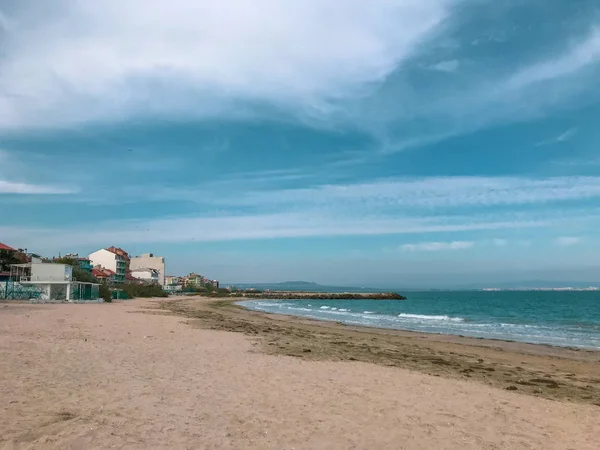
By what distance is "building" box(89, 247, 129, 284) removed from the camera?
116375 millimetres

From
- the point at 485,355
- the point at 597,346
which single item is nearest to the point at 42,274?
the point at 485,355

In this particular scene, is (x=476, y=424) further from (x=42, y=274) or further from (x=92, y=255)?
(x=92, y=255)

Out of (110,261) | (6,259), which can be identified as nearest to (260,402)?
(6,259)

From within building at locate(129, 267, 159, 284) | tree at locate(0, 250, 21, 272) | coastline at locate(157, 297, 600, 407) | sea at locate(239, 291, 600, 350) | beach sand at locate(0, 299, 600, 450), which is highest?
tree at locate(0, 250, 21, 272)

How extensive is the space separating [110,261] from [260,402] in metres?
118

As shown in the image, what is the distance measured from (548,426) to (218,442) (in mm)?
5400

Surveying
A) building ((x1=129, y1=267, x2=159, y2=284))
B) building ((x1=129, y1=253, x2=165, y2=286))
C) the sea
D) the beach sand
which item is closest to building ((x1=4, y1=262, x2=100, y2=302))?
the sea

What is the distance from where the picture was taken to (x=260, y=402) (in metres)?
8.05

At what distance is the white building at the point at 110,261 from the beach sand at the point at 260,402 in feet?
356

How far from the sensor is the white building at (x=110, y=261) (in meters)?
116

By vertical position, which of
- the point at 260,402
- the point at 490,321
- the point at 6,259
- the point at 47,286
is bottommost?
the point at 490,321

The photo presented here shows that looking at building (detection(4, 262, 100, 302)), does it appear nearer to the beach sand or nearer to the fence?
the fence

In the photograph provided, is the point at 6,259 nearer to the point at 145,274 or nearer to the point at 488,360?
the point at 488,360

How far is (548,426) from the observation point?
773 centimetres
